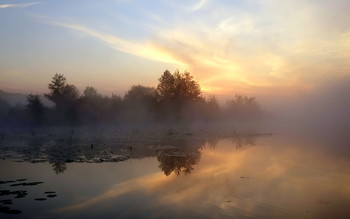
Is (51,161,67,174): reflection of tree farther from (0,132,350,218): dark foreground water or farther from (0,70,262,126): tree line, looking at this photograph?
(0,70,262,126): tree line

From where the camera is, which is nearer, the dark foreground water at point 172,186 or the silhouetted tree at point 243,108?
the dark foreground water at point 172,186

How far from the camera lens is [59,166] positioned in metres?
22.5

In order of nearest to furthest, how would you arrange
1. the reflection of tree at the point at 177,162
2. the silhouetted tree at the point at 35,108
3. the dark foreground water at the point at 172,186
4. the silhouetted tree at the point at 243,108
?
the dark foreground water at the point at 172,186 → the reflection of tree at the point at 177,162 → the silhouetted tree at the point at 35,108 → the silhouetted tree at the point at 243,108

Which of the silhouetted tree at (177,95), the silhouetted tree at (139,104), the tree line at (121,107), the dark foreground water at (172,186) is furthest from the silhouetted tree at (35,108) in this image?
the dark foreground water at (172,186)

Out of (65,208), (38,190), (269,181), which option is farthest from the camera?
(269,181)

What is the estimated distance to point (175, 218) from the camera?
1156 centimetres

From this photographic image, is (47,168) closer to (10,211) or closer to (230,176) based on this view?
(10,211)

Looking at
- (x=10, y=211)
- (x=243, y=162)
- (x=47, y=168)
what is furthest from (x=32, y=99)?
(x=10, y=211)

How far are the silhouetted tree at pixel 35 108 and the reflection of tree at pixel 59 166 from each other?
174 feet

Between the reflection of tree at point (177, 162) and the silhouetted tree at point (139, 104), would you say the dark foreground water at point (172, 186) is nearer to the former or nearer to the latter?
the reflection of tree at point (177, 162)

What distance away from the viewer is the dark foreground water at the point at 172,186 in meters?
12.4

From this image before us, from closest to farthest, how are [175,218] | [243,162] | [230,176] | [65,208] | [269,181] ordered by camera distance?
1. [175,218]
2. [65,208]
3. [269,181]
4. [230,176]
5. [243,162]

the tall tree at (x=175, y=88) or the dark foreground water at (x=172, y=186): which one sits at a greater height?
the tall tree at (x=175, y=88)

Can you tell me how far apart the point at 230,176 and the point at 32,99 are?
2543 inches
